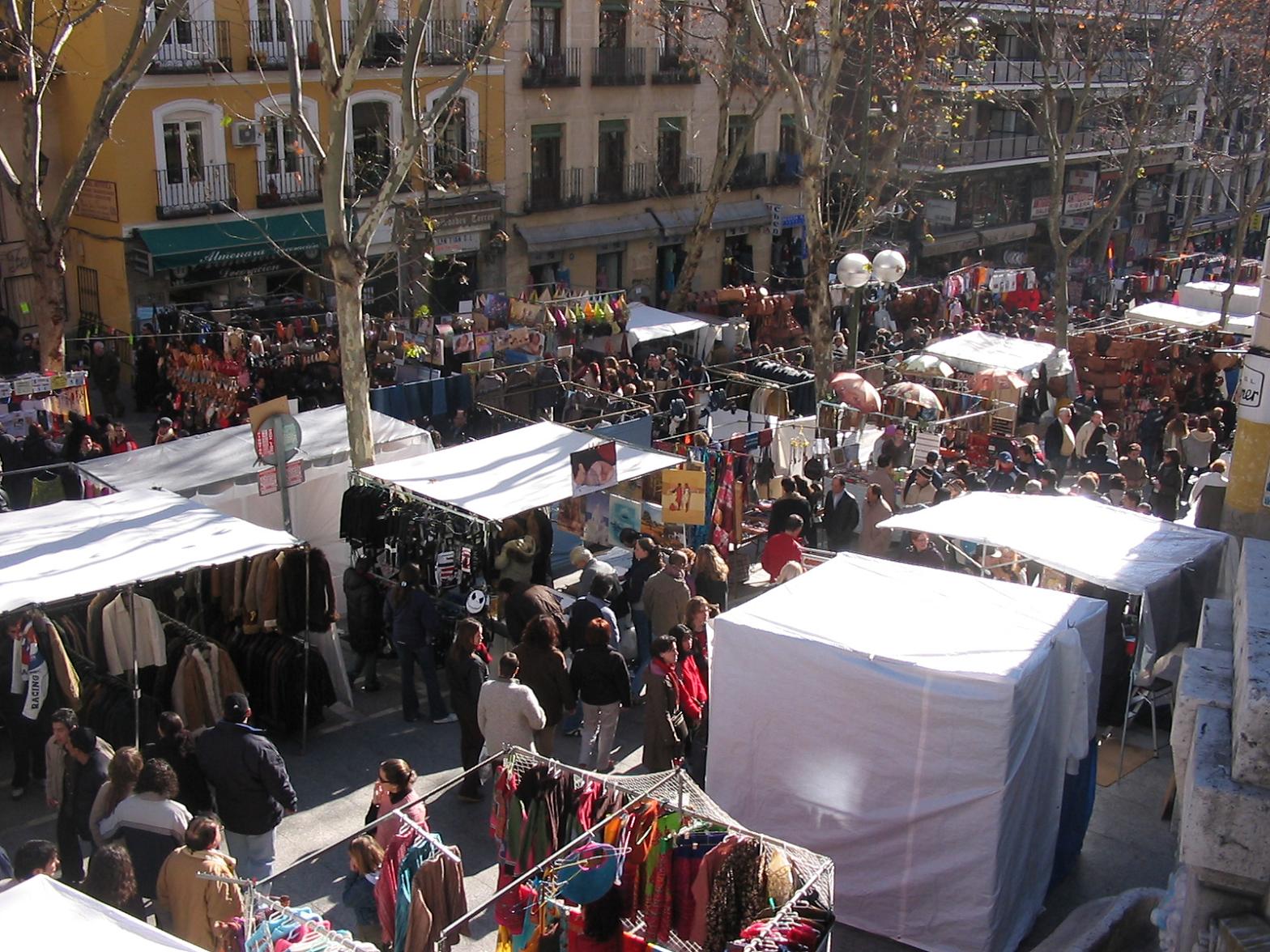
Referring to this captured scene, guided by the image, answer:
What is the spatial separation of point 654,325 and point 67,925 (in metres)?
18.1

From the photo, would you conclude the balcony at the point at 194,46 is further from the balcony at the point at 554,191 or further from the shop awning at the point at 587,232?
the shop awning at the point at 587,232

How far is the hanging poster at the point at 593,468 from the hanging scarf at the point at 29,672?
4.65m

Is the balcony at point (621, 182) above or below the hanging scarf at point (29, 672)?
above

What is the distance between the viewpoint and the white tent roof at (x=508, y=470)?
1123 cm

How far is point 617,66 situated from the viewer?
2869cm

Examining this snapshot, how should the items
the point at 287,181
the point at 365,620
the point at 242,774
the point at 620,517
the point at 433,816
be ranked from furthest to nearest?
the point at 287,181
the point at 620,517
the point at 365,620
the point at 433,816
the point at 242,774

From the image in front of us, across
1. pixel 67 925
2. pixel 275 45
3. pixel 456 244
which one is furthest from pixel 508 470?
pixel 456 244

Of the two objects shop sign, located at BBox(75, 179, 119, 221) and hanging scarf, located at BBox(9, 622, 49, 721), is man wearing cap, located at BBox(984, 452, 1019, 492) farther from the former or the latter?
shop sign, located at BBox(75, 179, 119, 221)

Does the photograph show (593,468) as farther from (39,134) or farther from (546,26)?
(546,26)

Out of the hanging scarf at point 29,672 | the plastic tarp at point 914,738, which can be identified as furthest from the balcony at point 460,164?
the plastic tarp at point 914,738

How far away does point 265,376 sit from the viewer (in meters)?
18.2

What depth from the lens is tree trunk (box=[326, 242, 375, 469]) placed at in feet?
43.3

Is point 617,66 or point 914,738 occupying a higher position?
point 617,66

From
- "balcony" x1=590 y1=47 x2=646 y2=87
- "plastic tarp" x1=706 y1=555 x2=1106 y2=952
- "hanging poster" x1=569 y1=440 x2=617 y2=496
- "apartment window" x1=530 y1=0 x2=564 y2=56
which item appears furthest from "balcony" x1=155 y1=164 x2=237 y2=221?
"plastic tarp" x1=706 y1=555 x2=1106 y2=952
